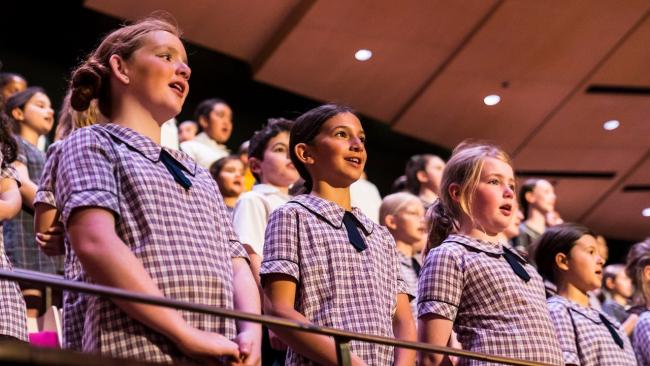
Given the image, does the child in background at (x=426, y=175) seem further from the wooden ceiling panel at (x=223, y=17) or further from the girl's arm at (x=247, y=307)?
the girl's arm at (x=247, y=307)

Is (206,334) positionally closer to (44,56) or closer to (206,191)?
(206,191)

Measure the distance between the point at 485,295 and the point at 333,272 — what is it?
0.56 meters

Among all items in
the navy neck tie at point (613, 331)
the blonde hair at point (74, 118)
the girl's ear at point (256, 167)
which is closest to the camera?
the blonde hair at point (74, 118)

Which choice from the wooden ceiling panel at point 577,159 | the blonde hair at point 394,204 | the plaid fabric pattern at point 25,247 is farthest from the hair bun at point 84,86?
the wooden ceiling panel at point 577,159

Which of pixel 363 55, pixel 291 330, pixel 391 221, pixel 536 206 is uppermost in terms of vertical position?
pixel 363 55

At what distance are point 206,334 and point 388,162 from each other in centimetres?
757

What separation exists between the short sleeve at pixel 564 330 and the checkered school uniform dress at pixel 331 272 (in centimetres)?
93

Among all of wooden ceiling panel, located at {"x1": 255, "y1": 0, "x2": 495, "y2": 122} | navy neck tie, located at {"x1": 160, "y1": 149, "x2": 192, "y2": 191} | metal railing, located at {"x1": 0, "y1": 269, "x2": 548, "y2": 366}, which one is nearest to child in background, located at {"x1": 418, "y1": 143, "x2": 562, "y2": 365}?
metal railing, located at {"x1": 0, "y1": 269, "x2": 548, "y2": 366}

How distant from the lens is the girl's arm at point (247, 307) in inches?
82.7

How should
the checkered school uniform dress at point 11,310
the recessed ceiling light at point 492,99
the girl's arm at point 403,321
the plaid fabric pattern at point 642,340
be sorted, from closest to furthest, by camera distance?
1. the checkered school uniform dress at point 11,310
2. the girl's arm at point 403,321
3. the plaid fabric pattern at point 642,340
4. the recessed ceiling light at point 492,99

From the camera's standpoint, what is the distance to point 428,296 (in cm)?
293

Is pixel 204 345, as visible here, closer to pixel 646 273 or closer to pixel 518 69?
pixel 646 273

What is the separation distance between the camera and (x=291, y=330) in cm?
247

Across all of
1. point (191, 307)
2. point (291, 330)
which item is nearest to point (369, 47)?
point (291, 330)
